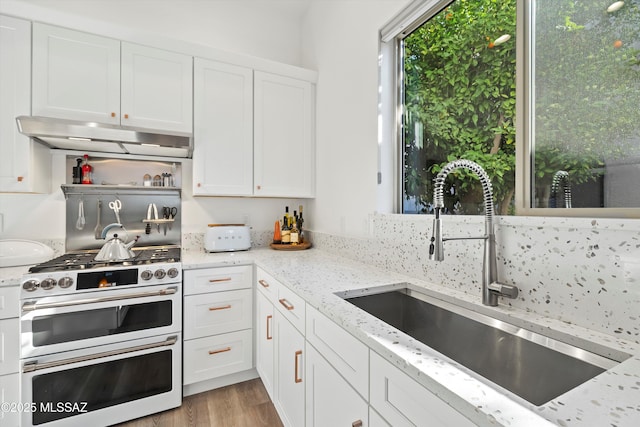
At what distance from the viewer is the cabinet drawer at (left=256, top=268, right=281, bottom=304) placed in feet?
5.41

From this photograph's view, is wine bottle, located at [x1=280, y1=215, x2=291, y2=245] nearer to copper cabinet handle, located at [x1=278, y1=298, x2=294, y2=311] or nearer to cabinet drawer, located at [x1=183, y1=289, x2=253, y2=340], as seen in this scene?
cabinet drawer, located at [x1=183, y1=289, x2=253, y2=340]

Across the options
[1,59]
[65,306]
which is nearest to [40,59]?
[1,59]

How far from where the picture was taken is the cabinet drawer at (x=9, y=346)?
4.96 feet

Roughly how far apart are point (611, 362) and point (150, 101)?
2.65 m

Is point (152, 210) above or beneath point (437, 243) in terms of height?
above

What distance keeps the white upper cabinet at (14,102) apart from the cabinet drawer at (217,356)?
1.47 metres

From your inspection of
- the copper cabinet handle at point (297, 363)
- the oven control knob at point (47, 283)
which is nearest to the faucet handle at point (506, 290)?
the copper cabinet handle at point (297, 363)

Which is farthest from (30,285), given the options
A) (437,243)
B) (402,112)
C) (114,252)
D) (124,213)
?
(402,112)

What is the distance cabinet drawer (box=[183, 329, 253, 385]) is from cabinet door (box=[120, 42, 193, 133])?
1.54 metres

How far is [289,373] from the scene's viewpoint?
1.46 metres

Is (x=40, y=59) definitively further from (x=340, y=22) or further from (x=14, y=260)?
(x=340, y=22)

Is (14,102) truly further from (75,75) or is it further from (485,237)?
(485,237)

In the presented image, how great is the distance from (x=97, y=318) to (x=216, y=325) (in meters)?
0.67

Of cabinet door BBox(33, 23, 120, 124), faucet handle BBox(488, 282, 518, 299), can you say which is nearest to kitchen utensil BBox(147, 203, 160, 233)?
cabinet door BBox(33, 23, 120, 124)
